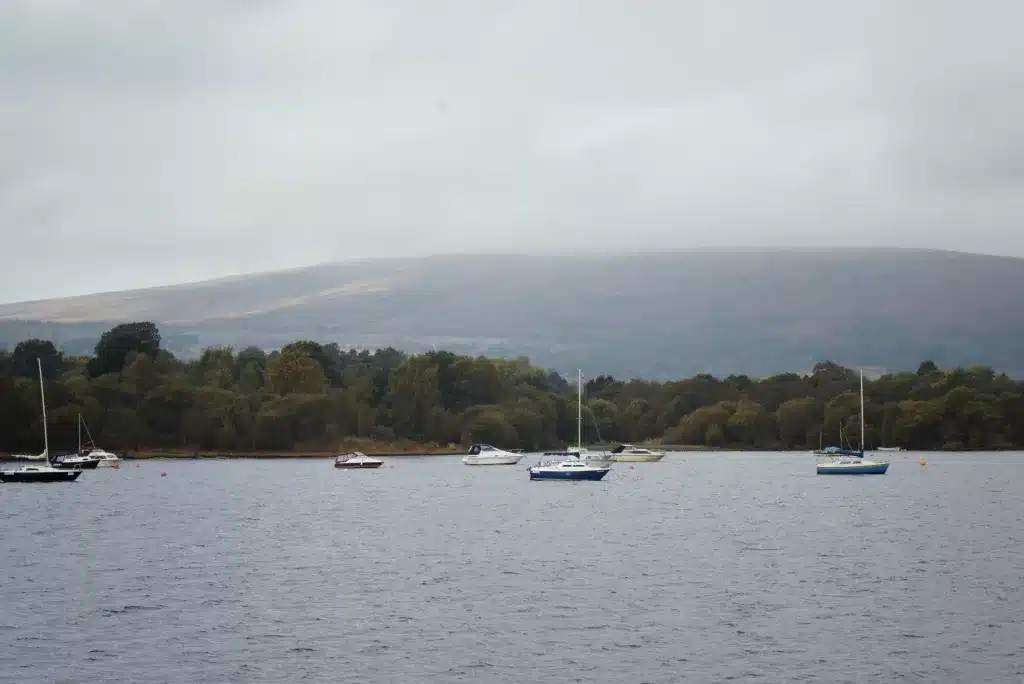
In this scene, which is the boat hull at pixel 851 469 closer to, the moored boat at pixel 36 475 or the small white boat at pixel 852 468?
the small white boat at pixel 852 468

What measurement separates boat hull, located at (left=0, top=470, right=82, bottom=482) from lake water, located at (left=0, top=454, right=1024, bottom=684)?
134ft

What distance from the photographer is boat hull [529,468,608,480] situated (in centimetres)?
16988

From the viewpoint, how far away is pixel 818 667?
43781mm

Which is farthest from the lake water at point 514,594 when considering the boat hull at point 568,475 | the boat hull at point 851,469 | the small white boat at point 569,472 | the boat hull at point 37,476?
the boat hull at point 851,469

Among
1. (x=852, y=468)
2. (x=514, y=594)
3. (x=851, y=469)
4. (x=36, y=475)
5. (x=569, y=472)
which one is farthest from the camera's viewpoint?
(x=852, y=468)

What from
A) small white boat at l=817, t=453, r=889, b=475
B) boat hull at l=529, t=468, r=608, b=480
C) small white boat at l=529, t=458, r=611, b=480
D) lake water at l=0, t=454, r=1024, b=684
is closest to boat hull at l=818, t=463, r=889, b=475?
small white boat at l=817, t=453, r=889, b=475

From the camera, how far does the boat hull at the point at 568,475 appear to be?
16988 cm

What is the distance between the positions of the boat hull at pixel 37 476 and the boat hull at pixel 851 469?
306 ft

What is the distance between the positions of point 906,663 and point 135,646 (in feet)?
80.8

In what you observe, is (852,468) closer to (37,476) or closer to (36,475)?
(37,476)

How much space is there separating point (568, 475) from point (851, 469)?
1644 inches

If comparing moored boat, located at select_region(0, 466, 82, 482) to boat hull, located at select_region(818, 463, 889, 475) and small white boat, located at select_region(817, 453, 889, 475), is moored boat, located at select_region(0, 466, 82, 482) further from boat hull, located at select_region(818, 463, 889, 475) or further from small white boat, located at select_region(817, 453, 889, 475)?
small white boat, located at select_region(817, 453, 889, 475)

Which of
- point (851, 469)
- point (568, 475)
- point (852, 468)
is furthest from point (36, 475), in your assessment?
point (852, 468)

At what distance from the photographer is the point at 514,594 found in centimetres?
6084
